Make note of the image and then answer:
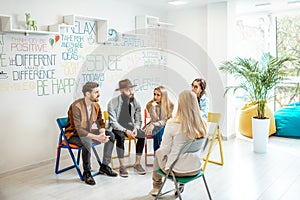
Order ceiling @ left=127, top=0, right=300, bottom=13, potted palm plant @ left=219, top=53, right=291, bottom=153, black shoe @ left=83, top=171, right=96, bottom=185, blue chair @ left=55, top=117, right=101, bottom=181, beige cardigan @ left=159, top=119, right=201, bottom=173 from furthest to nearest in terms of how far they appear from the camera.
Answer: ceiling @ left=127, top=0, right=300, bottom=13 → potted palm plant @ left=219, top=53, right=291, bottom=153 → blue chair @ left=55, top=117, right=101, bottom=181 → black shoe @ left=83, top=171, right=96, bottom=185 → beige cardigan @ left=159, top=119, right=201, bottom=173

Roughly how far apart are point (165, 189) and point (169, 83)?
9.84 feet

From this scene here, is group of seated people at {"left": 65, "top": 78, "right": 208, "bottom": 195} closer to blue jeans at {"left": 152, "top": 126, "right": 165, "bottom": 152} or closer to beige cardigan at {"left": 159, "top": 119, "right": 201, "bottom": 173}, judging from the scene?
blue jeans at {"left": 152, "top": 126, "right": 165, "bottom": 152}

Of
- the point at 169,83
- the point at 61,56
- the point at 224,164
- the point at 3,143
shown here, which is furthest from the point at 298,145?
the point at 3,143

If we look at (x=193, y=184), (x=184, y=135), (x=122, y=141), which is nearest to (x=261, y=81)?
(x=193, y=184)

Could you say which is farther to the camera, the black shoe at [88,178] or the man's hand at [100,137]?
the man's hand at [100,137]

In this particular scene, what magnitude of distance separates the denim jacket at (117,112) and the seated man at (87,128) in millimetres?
114

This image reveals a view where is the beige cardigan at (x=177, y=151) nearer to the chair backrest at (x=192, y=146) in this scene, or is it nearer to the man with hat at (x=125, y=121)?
the chair backrest at (x=192, y=146)

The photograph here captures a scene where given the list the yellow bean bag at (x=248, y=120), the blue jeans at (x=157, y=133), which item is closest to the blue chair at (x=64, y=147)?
the blue jeans at (x=157, y=133)

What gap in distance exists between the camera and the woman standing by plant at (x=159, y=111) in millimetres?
3670

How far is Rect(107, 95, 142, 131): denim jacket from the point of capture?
11.8 ft

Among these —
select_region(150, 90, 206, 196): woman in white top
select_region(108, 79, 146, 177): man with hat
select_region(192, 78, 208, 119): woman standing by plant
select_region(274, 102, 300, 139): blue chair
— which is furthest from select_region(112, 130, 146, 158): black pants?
select_region(274, 102, 300, 139): blue chair

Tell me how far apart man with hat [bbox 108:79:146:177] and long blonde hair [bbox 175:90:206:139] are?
1.10 m

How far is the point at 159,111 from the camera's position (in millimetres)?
3721

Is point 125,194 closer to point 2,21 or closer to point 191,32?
point 2,21
